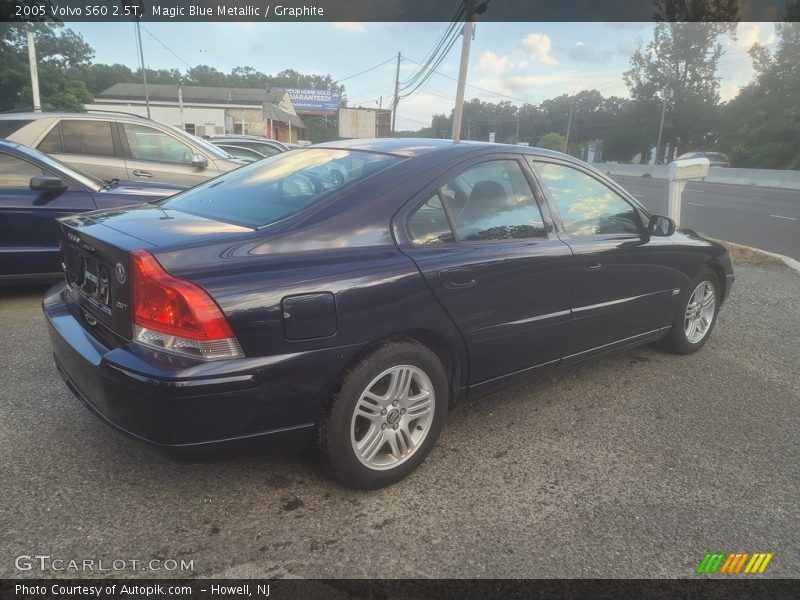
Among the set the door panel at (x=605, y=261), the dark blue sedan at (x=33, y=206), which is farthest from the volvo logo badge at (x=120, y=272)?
the dark blue sedan at (x=33, y=206)

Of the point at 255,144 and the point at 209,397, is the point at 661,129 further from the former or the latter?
the point at 209,397

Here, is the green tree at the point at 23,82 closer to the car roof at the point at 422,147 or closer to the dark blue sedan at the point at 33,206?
the dark blue sedan at the point at 33,206

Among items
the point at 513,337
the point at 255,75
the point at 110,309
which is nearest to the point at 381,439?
the point at 513,337

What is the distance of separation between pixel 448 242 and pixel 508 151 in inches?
32.3

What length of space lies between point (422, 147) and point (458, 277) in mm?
837

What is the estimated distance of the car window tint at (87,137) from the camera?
6.61 meters

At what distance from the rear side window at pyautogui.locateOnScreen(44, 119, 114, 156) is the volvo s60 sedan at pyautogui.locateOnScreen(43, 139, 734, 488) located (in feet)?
14.4

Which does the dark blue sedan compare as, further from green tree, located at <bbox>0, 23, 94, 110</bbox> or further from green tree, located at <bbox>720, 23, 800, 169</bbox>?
green tree, located at <bbox>720, 23, 800, 169</bbox>

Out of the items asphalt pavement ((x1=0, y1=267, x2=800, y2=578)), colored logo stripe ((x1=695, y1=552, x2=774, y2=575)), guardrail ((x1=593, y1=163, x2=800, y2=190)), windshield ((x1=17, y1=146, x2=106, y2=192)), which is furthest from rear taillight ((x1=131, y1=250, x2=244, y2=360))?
guardrail ((x1=593, y1=163, x2=800, y2=190))

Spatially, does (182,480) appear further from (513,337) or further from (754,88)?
(754,88)

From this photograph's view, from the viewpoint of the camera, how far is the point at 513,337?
118 inches

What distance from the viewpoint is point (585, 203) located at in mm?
3561

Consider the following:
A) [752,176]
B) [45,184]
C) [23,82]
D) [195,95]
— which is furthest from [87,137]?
[195,95]

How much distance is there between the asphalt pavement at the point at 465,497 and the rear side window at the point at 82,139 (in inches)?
155
